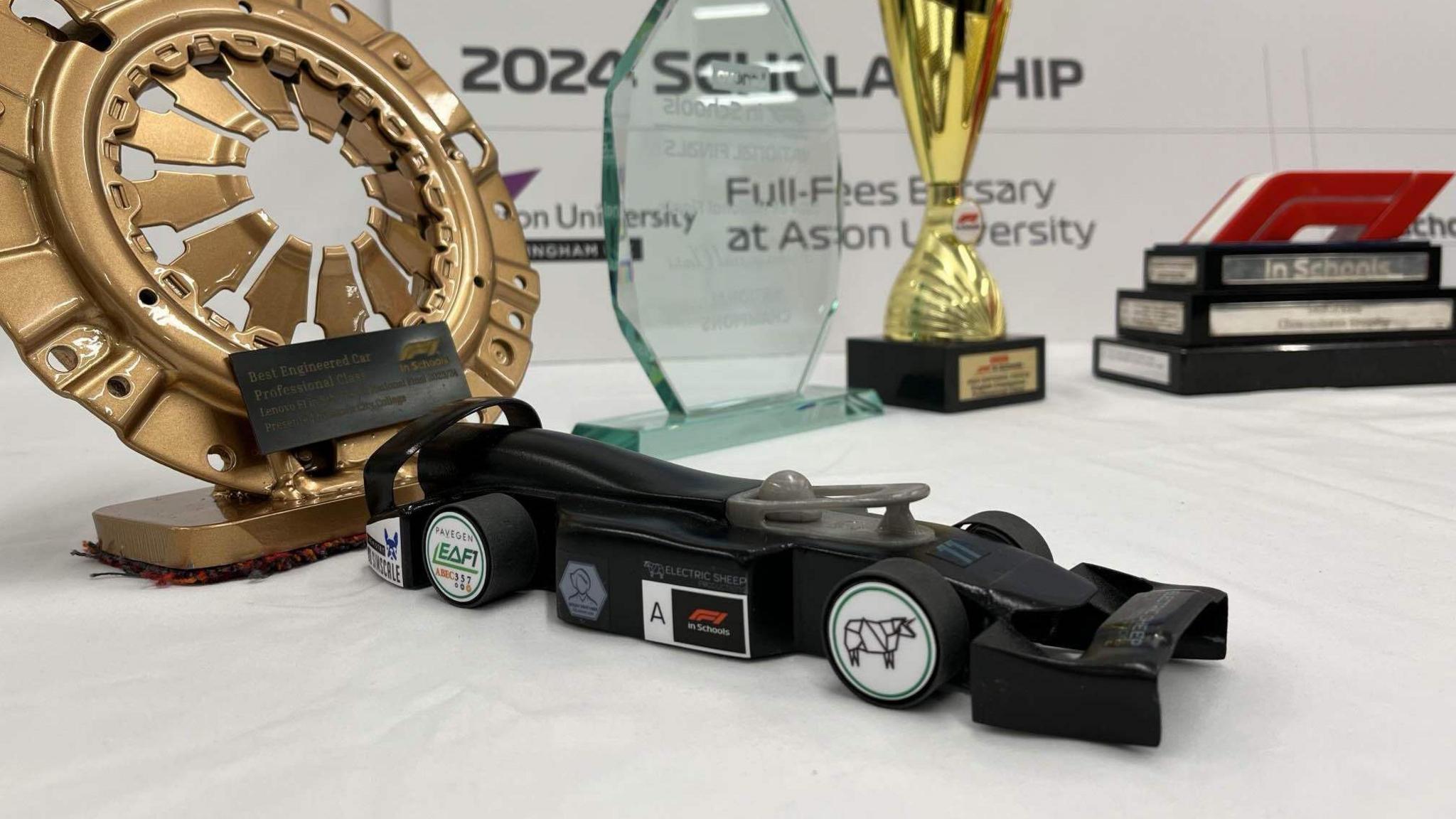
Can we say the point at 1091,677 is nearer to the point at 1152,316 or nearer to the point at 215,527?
the point at 215,527

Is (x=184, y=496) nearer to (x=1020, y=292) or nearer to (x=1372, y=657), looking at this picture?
(x=1372, y=657)

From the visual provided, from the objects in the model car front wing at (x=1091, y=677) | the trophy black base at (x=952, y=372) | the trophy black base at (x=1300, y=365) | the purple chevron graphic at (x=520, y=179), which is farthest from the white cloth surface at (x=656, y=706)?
the purple chevron graphic at (x=520, y=179)

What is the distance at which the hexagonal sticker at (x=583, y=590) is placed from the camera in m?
0.65

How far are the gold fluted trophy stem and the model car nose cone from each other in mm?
1057

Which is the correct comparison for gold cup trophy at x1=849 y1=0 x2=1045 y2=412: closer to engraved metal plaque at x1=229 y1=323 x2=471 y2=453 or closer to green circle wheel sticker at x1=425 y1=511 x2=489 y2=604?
engraved metal plaque at x1=229 y1=323 x2=471 y2=453

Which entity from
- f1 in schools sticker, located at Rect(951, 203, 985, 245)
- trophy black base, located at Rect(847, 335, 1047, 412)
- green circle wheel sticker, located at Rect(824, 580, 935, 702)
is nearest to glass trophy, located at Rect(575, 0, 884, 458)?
trophy black base, located at Rect(847, 335, 1047, 412)

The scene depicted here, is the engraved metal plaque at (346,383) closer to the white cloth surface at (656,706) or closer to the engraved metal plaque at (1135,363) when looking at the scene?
the white cloth surface at (656,706)

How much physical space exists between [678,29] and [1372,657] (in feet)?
3.20

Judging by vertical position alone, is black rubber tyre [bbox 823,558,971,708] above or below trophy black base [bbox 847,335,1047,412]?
below

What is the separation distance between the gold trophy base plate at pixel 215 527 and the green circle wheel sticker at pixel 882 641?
46cm

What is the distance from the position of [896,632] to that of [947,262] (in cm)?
120

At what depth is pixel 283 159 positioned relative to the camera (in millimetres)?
1921

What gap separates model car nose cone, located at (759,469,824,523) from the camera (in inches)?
24.2

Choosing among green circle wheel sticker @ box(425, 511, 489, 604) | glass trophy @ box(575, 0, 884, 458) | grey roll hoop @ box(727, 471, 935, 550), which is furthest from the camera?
glass trophy @ box(575, 0, 884, 458)
